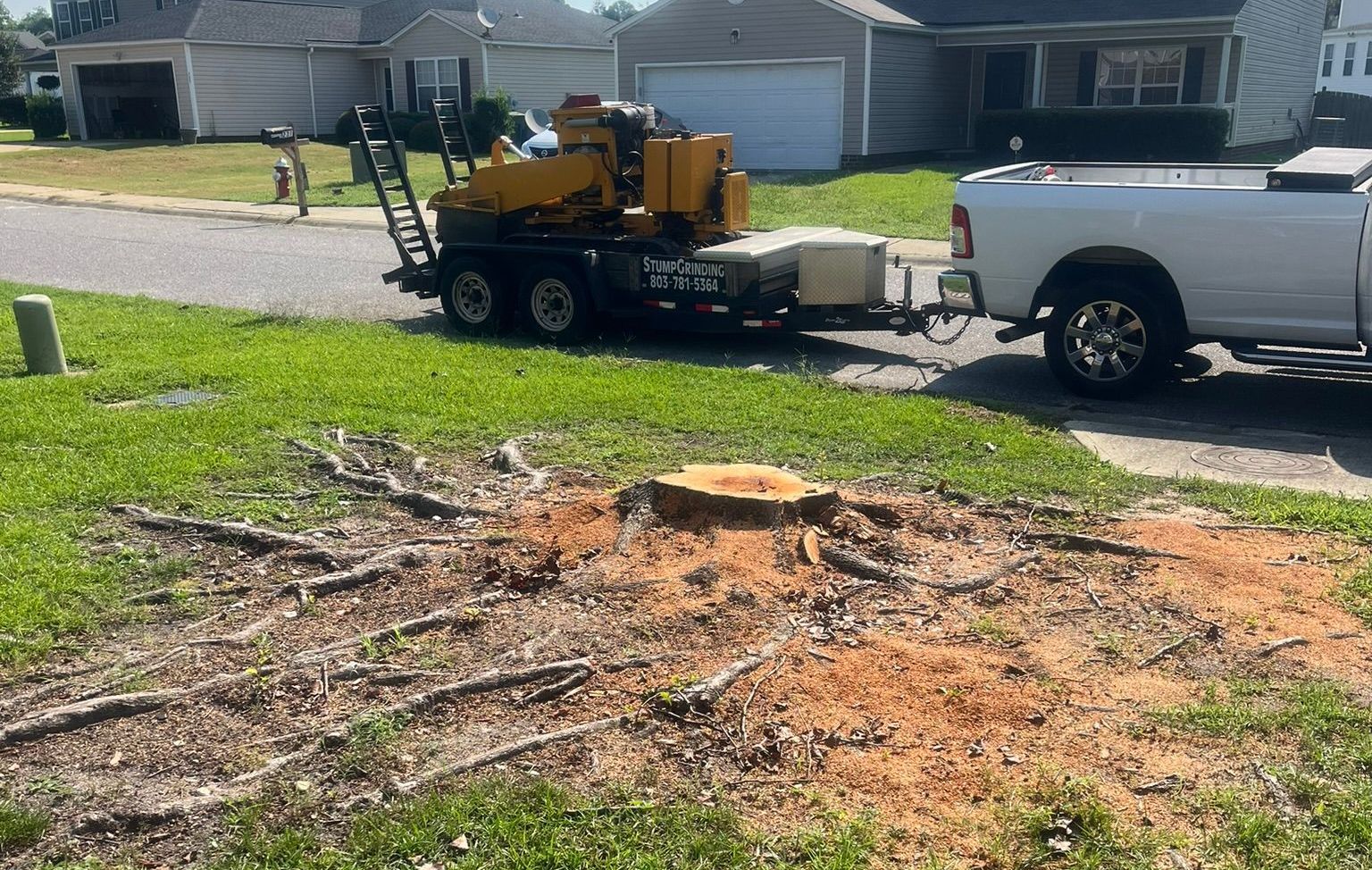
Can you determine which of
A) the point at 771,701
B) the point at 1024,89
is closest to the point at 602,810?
the point at 771,701

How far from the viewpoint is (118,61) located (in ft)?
137

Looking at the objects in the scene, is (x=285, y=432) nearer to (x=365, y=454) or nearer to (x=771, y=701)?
(x=365, y=454)

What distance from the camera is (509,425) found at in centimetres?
788

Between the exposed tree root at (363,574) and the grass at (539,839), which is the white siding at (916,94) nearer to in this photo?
the exposed tree root at (363,574)

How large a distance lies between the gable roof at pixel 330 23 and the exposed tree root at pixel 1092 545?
36.5 meters

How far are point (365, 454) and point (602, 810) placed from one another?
13.5 feet

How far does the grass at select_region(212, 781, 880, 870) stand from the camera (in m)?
3.45

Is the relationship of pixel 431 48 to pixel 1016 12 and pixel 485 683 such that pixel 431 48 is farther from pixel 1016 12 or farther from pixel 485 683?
pixel 485 683

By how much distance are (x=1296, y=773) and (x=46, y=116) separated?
5054 centimetres

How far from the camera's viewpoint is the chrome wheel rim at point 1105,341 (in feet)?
28.8

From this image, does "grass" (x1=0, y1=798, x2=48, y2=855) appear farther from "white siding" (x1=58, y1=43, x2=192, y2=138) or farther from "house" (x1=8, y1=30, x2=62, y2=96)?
"house" (x1=8, y1=30, x2=62, y2=96)

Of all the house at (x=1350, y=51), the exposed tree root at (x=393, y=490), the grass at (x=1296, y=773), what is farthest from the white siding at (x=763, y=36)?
the house at (x=1350, y=51)

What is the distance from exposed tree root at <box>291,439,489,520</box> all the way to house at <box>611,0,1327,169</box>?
23142 mm

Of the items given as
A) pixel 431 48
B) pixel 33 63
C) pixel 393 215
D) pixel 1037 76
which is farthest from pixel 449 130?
pixel 33 63
